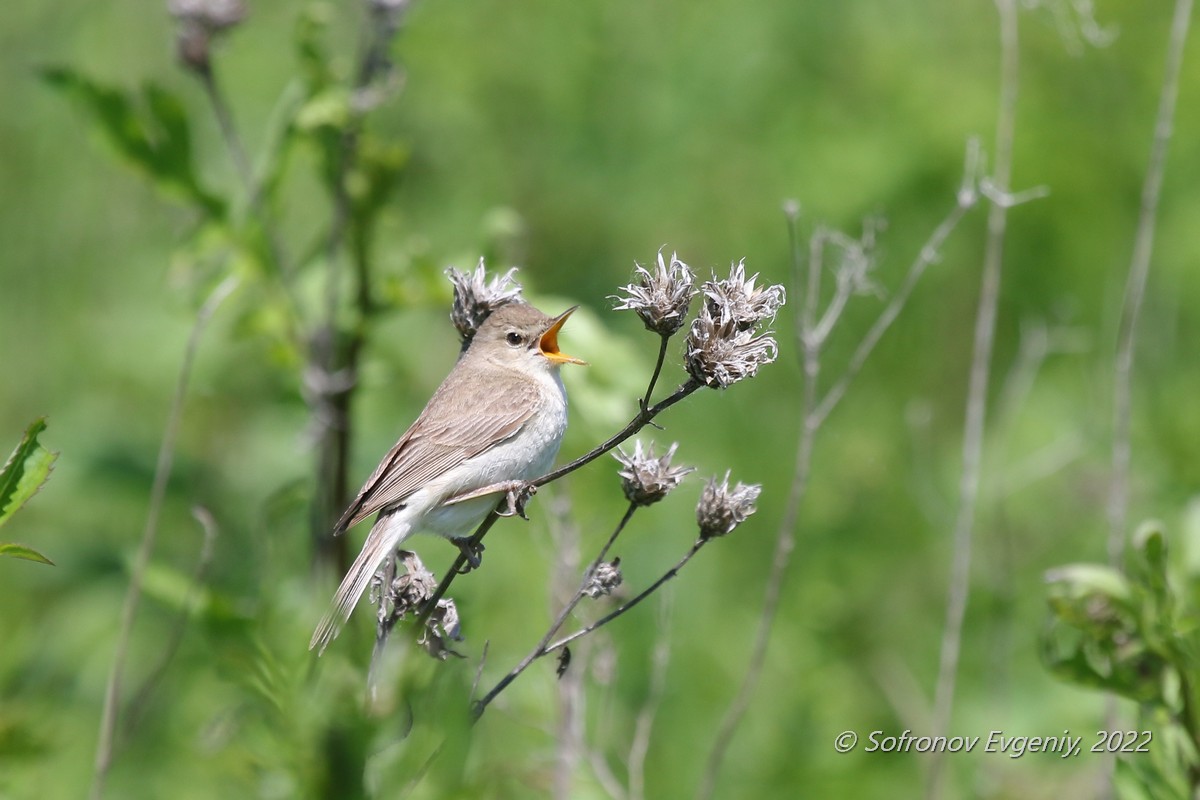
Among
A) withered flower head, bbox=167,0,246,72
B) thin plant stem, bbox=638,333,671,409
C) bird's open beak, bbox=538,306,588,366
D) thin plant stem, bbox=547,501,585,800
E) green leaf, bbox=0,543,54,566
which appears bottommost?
thin plant stem, bbox=547,501,585,800

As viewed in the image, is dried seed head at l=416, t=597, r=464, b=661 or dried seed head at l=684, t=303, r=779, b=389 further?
dried seed head at l=416, t=597, r=464, b=661

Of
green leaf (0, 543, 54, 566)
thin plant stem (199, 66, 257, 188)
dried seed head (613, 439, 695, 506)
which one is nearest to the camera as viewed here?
green leaf (0, 543, 54, 566)

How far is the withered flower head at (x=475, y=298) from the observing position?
3037 mm

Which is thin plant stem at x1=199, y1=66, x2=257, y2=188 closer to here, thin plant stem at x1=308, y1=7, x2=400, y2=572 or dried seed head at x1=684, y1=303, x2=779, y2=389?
thin plant stem at x1=308, y1=7, x2=400, y2=572

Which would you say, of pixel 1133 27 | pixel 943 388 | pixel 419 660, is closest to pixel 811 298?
pixel 419 660

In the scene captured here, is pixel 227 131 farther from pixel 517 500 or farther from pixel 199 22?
pixel 517 500

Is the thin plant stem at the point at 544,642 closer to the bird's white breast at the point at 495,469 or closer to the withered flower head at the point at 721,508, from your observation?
the withered flower head at the point at 721,508

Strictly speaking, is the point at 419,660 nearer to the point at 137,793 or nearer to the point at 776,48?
the point at 137,793

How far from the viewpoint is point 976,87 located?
6871mm

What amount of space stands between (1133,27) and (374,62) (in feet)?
14.6

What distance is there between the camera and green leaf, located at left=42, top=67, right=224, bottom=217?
4.25 meters

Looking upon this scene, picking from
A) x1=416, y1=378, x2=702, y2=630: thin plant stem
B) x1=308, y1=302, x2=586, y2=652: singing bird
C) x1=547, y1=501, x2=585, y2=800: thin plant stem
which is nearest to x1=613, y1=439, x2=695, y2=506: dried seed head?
x1=416, y1=378, x2=702, y2=630: thin plant stem

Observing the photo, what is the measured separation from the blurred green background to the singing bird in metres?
0.19

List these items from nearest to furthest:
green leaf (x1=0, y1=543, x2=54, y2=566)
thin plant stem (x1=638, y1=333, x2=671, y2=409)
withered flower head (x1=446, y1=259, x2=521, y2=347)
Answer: green leaf (x1=0, y1=543, x2=54, y2=566) → thin plant stem (x1=638, y1=333, x2=671, y2=409) → withered flower head (x1=446, y1=259, x2=521, y2=347)
